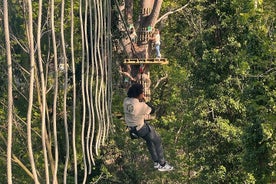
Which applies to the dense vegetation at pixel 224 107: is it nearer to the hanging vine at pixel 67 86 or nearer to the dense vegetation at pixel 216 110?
the dense vegetation at pixel 216 110

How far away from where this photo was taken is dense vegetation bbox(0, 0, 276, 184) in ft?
28.7

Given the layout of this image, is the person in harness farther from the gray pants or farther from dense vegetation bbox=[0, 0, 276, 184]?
dense vegetation bbox=[0, 0, 276, 184]

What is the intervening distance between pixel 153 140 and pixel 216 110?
13.4 ft

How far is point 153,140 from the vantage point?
6.91 meters

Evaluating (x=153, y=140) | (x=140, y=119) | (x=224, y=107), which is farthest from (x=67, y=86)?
(x=224, y=107)

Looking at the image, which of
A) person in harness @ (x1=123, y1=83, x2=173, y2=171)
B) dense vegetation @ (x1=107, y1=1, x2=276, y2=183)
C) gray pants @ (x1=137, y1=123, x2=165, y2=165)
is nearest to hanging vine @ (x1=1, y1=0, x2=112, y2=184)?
person in harness @ (x1=123, y1=83, x2=173, y2=171)

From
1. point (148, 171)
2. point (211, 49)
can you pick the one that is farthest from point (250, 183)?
point (148, 171)

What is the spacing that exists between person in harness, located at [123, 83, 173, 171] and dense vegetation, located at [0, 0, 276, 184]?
2.57 feet

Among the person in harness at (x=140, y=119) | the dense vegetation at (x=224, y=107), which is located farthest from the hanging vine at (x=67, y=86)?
the dense vegetation at (x=224, y=107)

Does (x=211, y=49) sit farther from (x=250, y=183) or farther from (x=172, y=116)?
(x=172, y=116)

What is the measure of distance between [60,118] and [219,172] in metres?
5.41

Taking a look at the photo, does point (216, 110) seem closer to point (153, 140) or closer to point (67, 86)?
point (153, 140)

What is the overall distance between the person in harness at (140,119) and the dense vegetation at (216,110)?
782 mm

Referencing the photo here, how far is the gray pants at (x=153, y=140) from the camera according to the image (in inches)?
259
